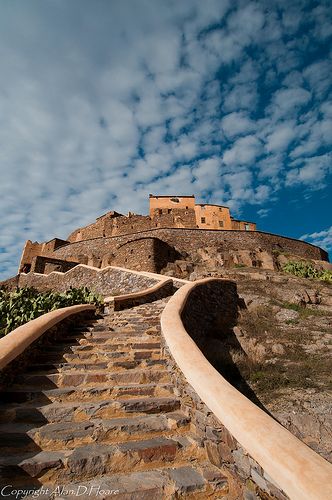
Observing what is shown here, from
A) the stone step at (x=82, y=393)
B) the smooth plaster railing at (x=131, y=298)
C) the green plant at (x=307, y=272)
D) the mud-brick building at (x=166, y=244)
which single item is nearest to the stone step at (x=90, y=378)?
the stone step at (x=82, y=393)

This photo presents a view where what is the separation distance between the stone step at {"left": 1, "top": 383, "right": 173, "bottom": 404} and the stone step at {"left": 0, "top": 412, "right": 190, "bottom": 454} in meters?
0.44

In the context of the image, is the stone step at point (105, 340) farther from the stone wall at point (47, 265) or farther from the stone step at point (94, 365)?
the stone wall at point (47, 265)

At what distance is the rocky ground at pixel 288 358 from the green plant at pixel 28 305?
473 centimetres

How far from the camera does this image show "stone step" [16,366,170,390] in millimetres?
3902

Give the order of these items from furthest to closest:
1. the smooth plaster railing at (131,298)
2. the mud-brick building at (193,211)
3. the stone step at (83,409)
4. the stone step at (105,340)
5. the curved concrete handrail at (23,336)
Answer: the mud-brick building at (193,211) → the smooth plaster railing at (131,298) → the stone step at (105,340) → the curved concrete handrail at (23,336) → the stone step at (83,409)

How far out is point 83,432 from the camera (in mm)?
2971

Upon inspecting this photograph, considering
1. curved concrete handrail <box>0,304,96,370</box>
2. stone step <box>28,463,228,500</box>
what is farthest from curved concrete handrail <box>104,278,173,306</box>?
stone step <box>28,463,228,500</box>

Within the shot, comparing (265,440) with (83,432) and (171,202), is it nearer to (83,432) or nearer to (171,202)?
(83,432)

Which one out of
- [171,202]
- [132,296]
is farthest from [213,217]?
[132,296]

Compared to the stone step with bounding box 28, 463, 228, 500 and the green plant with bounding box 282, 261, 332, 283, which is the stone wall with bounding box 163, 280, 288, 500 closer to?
the stone step with bounding box 28, 463, 228, 500

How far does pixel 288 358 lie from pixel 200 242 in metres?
18.9

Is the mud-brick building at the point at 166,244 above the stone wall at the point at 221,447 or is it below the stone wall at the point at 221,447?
above

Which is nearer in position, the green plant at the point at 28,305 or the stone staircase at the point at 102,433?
the stone staircase at the point at 102,433

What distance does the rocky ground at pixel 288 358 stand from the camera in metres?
4.70
